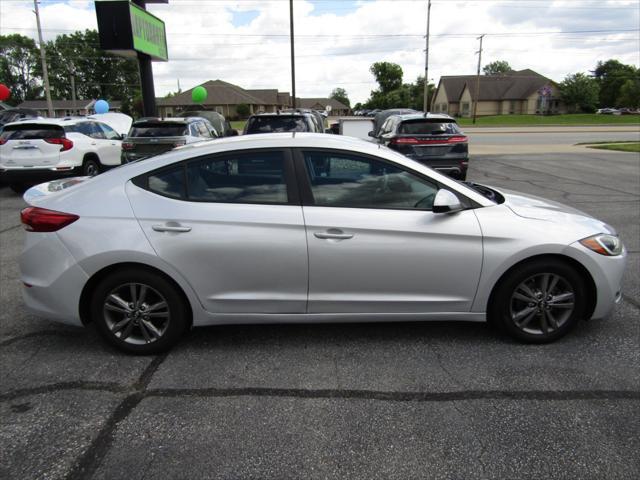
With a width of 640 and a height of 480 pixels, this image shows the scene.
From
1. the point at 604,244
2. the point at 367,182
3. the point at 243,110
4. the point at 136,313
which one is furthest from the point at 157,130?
the point at 243,110

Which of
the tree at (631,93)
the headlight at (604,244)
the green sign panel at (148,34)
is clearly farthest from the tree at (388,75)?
the headlight at (604,244)

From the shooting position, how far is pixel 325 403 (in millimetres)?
2912

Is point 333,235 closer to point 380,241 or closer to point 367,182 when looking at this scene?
point 380,241

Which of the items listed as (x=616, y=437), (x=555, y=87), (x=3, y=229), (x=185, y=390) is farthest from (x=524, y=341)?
(x=555, y=87)

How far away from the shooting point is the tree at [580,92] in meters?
78.9

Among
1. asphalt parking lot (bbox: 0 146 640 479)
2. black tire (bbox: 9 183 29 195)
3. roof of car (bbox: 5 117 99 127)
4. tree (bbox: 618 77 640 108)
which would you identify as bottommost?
asphalt parking lot (bbox: 0 146 640 479)

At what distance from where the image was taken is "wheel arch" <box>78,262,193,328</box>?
3.34 m

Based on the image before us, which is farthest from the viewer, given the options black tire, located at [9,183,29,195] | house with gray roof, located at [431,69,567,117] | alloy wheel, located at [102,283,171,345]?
house with gray roof, located at [431,69,567,117]

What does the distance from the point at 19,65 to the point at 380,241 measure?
4519 inches

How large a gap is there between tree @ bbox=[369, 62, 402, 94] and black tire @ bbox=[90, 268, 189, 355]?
388ft

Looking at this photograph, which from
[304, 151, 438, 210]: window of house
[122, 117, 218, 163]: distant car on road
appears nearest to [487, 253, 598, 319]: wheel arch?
[304, 151, 438, 210]: window of house

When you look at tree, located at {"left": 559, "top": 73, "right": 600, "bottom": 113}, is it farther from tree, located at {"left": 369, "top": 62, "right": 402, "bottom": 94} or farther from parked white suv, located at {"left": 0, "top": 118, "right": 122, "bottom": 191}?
parked white suv, located at {"left": 0, "top": 118, "right": 122, "bottom": 191}

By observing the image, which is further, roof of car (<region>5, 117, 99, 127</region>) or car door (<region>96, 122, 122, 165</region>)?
car door (<region>96, 122, 122, 165</region>)

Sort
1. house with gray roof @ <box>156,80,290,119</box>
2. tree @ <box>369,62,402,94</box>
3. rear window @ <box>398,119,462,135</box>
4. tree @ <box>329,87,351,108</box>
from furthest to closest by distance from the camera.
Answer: tree @ <box>329,87,351,108</box>, tree @ <box>369,62,402,94</box>, house with gray roof @ <box>156,80,290,119</box>, rear window @ <box>398,119,462,135</box>
